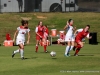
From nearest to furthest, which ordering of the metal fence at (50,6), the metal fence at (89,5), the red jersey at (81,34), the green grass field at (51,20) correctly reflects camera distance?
1. the red jersey at (81,34)
2. the green grass field at (51,20)
3. the metal fence at (50,6)
4. the metal fence at (89,5)

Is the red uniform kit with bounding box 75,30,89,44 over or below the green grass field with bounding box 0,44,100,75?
over

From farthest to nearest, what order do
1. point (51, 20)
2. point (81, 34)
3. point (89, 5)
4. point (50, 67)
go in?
1. point (89, 5)
2. point (51, 20)
3. point (81, 34)
4. point (50, 67)

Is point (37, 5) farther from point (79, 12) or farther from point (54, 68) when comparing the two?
point (54, 68)

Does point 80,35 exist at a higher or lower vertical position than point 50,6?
higher

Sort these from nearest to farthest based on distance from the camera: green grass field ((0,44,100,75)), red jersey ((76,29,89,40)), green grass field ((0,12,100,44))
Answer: green grass field ((0,44,100,75)) → red jersey ((76,29,89,40)) → green grass field ((0,12,100,44))

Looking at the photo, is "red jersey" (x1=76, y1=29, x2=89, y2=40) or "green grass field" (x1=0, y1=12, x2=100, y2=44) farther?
"green grass field" (x1=0, y1=12, x2=100, y2=44)

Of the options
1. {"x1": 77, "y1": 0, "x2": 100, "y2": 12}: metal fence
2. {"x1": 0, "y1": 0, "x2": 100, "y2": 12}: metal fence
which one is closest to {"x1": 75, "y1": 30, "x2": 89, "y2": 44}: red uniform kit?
{"x1": 0, "y1": 0, "x2": 100, "y2": 12}: metal fence

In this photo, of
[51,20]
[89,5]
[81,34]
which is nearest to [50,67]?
[81,34]

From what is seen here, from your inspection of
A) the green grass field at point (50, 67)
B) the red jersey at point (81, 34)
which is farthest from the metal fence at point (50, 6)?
the green grass field at point (50, 67)

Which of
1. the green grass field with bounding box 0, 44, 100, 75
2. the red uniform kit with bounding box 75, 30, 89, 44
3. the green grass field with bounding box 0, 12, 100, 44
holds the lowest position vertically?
the green grass field with bounding box 0, 12, 100, 44

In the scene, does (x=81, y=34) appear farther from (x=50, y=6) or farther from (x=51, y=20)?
(x=50, y=6)

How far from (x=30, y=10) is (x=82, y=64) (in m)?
35.1

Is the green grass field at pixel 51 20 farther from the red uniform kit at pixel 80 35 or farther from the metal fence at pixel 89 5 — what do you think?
the red uniform kit at pixel 80 35

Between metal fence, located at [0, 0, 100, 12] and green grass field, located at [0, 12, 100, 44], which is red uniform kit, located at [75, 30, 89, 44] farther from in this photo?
metal fence, located at [0, 0, 100, 12]
